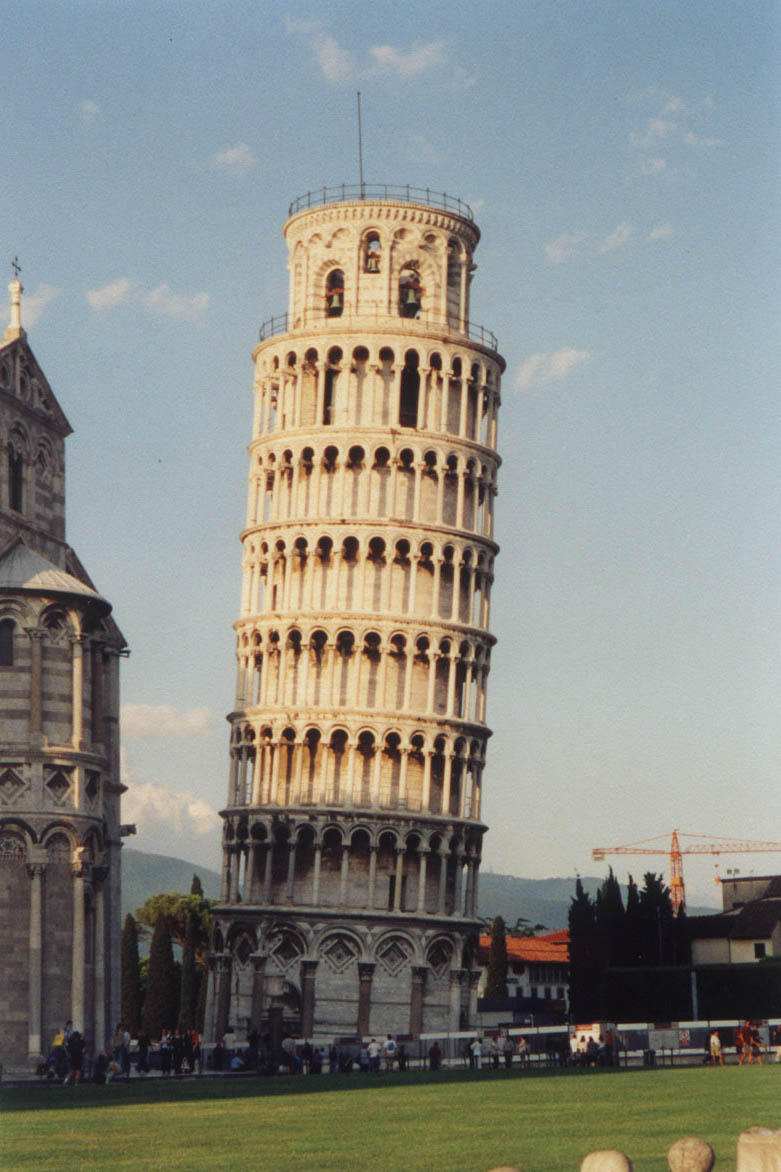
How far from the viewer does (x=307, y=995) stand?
3172 inches

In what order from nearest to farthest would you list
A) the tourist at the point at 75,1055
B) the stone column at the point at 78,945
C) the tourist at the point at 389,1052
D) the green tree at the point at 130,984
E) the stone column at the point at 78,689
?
the tourist at the point at 75,1055
the stone column at the point at 78,945
the stone column at the point at 78,689
the tourist at the point at 389,1052
the green tree at the point at 130,984

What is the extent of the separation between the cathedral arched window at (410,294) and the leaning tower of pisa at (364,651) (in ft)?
0.38

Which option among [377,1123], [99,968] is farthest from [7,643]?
[377,1123]

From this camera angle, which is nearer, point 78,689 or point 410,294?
point 78,689

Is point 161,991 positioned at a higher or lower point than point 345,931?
lower

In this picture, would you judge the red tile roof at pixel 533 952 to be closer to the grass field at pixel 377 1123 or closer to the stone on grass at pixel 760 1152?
the grass field at pixel 377 1123

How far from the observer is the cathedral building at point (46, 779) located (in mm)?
52906

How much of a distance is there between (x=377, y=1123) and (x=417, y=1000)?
49.5 m

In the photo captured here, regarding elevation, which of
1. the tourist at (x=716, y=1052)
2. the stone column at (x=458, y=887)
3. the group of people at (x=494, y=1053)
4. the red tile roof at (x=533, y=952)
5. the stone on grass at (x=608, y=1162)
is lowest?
the red tile roof at (x=533, y=952)

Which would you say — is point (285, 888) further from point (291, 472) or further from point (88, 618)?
point (88, 618)

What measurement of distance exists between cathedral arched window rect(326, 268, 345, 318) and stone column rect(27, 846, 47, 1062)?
41414 mm

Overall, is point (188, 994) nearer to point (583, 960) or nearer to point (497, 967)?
point (583, 960)

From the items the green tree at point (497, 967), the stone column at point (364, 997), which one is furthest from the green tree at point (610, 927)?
the green tree at point (497, 967)

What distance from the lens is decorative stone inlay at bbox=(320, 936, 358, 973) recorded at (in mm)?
81188
